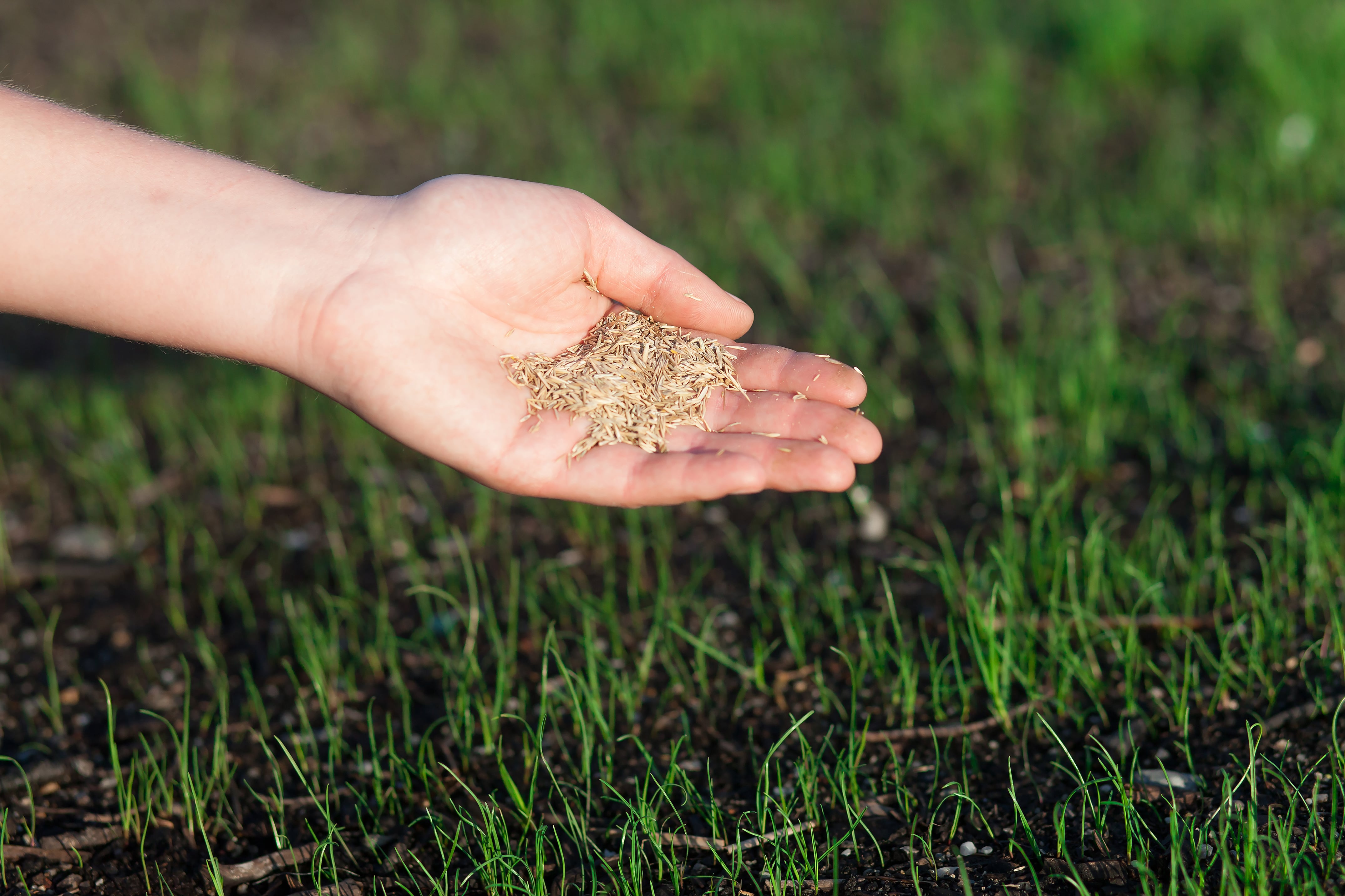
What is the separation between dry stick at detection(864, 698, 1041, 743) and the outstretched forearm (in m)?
1.46

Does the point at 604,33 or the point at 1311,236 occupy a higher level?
the point at 604,33

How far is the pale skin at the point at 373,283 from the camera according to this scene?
6.98ft

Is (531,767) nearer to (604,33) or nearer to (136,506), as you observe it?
(136,506)

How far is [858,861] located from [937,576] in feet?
2.82

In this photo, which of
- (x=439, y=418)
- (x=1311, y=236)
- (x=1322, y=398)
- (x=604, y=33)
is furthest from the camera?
(x=604, y=33)

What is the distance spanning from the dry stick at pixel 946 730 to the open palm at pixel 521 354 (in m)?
0.56

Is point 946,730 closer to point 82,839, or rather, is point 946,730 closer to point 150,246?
point 82,839

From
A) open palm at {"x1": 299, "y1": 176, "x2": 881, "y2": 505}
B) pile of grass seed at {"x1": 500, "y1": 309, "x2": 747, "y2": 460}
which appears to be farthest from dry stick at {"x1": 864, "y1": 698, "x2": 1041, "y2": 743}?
pile of grass seed at {"x1": 500, "y1": 309, "x2": 747, "y2": 460}

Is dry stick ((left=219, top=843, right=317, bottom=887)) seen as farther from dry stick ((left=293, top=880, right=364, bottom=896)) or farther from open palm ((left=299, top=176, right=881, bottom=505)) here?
open palm ((left=299, top=176, right=881, bottom=505))

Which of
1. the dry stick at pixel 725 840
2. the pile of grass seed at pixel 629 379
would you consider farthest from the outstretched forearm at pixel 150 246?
the dry stick at pixel 725 840

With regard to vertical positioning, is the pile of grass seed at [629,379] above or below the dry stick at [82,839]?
above

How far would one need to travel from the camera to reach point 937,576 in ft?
8.56

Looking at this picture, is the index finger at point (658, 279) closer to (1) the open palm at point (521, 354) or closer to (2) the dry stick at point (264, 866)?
(1) the open palm at point (521, 354)

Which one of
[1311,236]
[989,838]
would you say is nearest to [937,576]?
[989,838]
